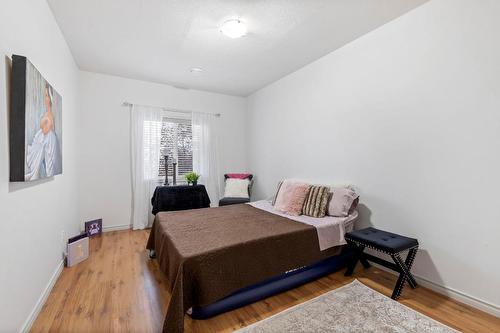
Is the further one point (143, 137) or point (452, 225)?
point (143, 137)

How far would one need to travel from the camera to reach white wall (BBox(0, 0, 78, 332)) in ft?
4.19

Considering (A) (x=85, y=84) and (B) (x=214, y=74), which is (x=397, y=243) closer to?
(B) (x=214, y=74)

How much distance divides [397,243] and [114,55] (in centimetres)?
390

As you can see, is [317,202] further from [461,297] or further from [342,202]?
[461,297]

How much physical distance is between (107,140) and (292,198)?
10.3 feet

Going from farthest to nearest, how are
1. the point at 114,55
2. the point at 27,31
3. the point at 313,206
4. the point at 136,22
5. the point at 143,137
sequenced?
the point at 143,137, the point at 114,55, the point at 313,206, the point at 136,22, the point at 27,31

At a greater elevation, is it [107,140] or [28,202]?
[107,140]

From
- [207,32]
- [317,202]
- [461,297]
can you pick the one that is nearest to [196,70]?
[207,32]

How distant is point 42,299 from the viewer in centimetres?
183

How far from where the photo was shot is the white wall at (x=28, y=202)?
1278 mm

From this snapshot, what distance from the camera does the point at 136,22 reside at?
2311 millimetres

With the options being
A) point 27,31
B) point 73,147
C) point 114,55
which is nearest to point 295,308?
point 27,31

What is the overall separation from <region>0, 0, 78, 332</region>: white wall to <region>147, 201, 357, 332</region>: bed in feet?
2.96

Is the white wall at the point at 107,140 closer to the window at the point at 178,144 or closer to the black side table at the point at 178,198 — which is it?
the window at the point at 178,144
